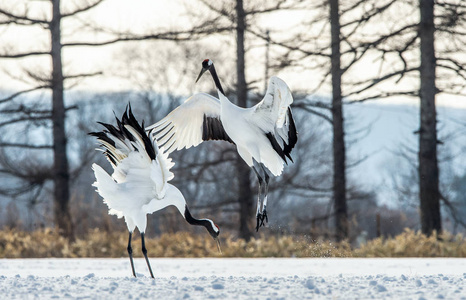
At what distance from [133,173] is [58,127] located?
25.8 feet

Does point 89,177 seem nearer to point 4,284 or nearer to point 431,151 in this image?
point 431,151

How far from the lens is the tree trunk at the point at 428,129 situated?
13.0 metres

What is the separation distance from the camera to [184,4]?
47.0ft

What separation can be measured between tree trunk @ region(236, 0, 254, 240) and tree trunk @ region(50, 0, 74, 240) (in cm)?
361

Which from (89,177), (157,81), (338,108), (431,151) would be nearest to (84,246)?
(338,108)

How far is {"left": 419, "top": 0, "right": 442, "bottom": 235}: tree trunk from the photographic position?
1305cm

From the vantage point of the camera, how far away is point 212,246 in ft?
43.2

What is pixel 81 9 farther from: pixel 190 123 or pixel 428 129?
pixel 428 129

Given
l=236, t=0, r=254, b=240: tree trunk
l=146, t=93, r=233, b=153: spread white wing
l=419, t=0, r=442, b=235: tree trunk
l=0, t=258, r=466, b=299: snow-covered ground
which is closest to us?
l=0, t=258, r=466, b=299: snow-covered ground

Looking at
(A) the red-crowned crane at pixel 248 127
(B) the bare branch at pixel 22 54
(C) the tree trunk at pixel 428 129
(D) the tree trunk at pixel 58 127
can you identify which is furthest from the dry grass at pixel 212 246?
(A) the red-crowned crane at pixel 248 127

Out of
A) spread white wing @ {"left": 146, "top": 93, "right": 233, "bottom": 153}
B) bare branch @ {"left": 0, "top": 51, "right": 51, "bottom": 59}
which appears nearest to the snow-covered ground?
spread white wing @ {"left": 146, "top": 93, "right": 233, "bottom": 153}

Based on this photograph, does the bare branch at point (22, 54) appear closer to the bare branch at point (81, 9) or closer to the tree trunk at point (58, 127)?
the tree trunk at point (58, 127)

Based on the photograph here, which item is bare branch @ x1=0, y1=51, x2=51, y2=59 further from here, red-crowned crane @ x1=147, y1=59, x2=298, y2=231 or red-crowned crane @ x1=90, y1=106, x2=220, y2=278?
red-crowned crane @ x1=90, y1=106, x2=220, y2=278

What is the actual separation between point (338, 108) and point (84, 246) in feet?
18.8
